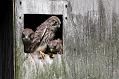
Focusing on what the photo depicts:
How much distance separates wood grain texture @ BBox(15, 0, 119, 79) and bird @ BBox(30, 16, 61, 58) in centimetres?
7

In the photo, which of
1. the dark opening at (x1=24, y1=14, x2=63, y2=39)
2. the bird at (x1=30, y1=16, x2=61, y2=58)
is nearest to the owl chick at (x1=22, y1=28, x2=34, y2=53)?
the bird at (x1=30, y1=16, x2=61, y2=58)

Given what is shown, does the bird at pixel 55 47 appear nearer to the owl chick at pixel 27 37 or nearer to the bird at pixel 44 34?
the bird at pixel 44 34

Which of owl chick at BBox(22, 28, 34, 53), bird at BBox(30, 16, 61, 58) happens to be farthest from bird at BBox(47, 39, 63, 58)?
owl chick at BBox(22, 28, 34, 53)

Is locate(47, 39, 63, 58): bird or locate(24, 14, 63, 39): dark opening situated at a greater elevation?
locate(24, 14, 63, 39): dark opening

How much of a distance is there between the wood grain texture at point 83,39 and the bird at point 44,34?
2.9 inches

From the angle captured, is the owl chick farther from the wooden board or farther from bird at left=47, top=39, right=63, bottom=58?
bird at left=47, top=39, right=63, bottom=58

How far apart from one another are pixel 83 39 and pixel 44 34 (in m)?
0.33

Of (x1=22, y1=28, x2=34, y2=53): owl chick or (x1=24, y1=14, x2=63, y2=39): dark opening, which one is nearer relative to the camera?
(x1=22, y1=28, x2=34, y2=53): owl chick

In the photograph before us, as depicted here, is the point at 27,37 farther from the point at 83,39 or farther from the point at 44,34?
the point at 83,39

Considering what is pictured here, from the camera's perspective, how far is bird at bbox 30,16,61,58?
361 cm

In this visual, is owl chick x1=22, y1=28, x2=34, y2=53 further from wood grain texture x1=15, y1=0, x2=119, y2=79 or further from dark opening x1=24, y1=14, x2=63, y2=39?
dark opening x1=24, y1=14, x2=63, y2=39

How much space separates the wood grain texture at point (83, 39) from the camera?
143 inches

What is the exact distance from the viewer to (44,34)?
364 centimetres

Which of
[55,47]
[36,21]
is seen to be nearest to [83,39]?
[55,47]
